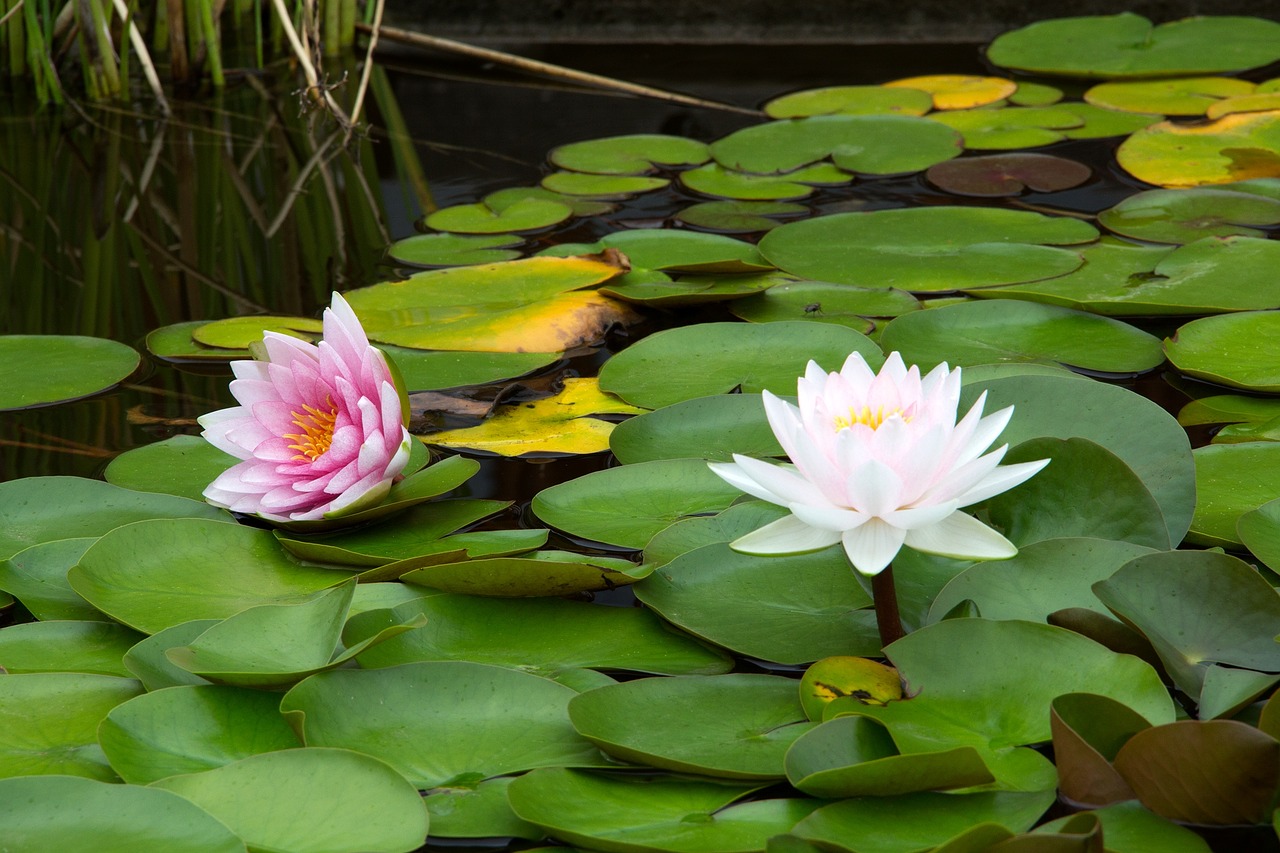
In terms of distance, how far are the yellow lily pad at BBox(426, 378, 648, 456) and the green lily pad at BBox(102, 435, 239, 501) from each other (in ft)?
0.84

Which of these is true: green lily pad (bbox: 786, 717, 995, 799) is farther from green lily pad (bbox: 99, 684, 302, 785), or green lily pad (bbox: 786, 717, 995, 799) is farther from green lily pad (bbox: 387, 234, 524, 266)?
green lily pad (bbox: 387, 234, 524, 266)

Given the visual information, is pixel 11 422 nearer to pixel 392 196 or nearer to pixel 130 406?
pixel 130 406

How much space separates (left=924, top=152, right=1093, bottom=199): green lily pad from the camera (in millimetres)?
2225

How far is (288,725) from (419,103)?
2.57 meters

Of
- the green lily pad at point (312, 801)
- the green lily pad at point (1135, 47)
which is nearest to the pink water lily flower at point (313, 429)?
the green lily pad at point (312, 801)

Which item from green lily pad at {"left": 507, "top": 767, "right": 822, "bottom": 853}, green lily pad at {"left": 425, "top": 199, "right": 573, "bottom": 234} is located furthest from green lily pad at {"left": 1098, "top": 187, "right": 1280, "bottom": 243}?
green lily pad at {"left": 507, "top": 767, "right": 822, "bottom": 853}

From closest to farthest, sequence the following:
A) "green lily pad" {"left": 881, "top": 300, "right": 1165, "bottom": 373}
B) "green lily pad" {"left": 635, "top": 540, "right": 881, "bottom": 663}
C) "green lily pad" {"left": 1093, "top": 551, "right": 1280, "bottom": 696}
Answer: "green lily pad" {"left": 1093, "top": 551, "right": 1280, "bottom": 696} < "green lily pad" {"left": 635, "top": 540, "right": 881, "bottom": 663} < "green lily pad" {"left": 881, "top": 300, "right": 1165, "bottom": 373}

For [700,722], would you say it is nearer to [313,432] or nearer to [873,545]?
[873,545]

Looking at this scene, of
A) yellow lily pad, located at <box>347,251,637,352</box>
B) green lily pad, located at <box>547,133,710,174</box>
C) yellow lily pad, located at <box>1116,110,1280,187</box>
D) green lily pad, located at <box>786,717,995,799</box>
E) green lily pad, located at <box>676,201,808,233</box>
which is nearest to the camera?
green lily pad, located at <box>786,717,995,799</box>

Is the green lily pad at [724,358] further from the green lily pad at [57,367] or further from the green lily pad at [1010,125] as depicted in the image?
the green lily pad at [1010,125]

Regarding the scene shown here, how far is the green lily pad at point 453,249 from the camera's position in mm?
2012

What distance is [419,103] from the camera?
10.5ft

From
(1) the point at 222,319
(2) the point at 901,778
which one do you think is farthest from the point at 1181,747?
(1) the point at 222,319

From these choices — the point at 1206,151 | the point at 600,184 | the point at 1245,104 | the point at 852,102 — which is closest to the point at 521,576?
the point at 600,184
